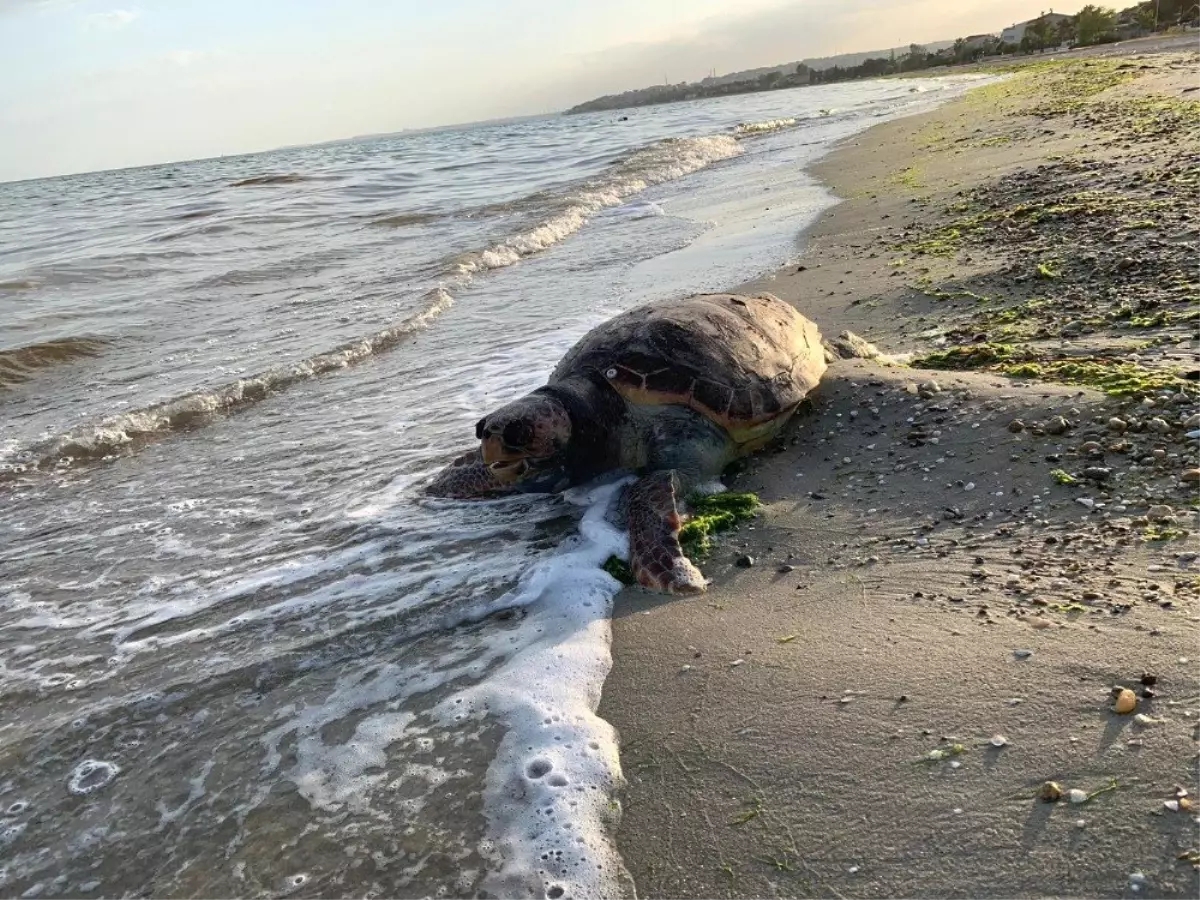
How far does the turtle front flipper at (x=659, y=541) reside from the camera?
3904 millimetres

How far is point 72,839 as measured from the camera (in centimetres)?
283

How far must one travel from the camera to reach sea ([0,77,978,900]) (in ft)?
8.80

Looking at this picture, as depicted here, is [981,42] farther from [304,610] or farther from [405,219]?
[304,610]

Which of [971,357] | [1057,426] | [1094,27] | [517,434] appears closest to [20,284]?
[517,434]

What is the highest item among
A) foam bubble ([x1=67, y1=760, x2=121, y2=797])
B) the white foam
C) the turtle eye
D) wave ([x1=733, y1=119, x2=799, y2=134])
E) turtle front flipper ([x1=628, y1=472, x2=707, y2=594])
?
wave ([x1=733, y1=119, x2=799, y2=134])

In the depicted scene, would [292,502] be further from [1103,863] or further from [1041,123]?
[1041,123]

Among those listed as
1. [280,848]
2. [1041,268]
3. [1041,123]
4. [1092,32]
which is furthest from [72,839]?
[1092,32]

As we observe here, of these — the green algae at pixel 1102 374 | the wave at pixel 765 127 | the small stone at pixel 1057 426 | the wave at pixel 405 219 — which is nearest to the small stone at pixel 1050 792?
the small stone at pixel 1057 426

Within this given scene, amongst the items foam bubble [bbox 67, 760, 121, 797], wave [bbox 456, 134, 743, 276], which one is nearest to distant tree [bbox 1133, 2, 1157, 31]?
wave [bbox 456, 134, 743, 276]

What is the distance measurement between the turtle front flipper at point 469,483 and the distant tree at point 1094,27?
77176 millimetres

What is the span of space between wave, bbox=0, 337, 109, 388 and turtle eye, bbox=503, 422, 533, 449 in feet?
26.5

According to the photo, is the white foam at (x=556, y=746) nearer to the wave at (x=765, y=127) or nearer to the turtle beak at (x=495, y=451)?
the turtle beak at (x=495, y=451)

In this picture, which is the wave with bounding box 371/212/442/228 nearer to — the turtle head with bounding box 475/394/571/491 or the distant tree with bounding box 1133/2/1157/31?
the turtle head with bounding box 475/394/571/491

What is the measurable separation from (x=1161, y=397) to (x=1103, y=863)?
3109mm
